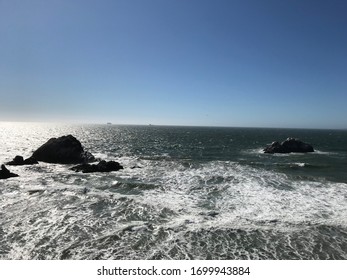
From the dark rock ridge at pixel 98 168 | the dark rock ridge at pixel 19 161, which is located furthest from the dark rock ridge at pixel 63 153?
the dark rock ridge at pixel 98 168

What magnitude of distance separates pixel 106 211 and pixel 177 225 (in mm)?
5904

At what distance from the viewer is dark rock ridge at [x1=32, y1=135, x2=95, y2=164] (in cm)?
4675

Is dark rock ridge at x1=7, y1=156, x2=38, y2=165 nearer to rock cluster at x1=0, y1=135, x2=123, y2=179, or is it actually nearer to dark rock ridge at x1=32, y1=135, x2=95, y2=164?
rock cluster at x1=0, y1=135, x2=123, y2=179

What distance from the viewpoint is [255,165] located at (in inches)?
1823

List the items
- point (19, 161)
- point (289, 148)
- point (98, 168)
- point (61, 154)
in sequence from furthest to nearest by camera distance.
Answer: point (289, 148)
point (61, 154)
point (19, 161)
point (98, 168)

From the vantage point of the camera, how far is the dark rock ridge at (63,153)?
1841 inches

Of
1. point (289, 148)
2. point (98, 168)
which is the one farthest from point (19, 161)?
point (289, 148)

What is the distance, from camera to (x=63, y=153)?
4719 cm

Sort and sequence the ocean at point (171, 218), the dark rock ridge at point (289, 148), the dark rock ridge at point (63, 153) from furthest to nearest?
the dark rock ridge at point (289, 148)
the dark rock ridge at point (63, 153)
the ocean at point (171, 218)

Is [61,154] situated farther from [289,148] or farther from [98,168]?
[289,148]

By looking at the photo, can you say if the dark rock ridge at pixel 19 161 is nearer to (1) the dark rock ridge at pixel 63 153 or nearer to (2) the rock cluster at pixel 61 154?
(2) the rock cluster at pixel 61 154

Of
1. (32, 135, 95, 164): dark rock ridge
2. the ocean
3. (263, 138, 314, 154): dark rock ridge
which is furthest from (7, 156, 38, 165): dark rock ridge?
(263, 138, 314, 154): dark rock ridge
